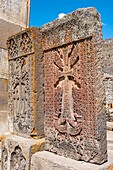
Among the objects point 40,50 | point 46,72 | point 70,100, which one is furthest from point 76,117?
point 40,50

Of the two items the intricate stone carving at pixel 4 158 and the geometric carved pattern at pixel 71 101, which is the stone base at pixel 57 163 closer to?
the geometric carved pattern at pixel 71 101

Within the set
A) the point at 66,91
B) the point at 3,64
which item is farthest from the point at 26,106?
the point at 3,64

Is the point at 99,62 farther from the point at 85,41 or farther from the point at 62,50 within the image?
the point at 62,50

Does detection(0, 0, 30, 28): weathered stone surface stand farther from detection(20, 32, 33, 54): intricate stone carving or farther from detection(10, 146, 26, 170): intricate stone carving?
detection(10, 146, 26, 170): intricate stone carving

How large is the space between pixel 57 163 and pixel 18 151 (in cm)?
56

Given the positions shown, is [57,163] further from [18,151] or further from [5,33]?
[5,33]

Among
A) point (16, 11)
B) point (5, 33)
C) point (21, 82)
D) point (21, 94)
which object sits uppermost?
point (16, 11)

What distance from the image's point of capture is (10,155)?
7.39ft

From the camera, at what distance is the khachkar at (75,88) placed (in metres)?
1.69

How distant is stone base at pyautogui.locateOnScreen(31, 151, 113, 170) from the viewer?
1.64m

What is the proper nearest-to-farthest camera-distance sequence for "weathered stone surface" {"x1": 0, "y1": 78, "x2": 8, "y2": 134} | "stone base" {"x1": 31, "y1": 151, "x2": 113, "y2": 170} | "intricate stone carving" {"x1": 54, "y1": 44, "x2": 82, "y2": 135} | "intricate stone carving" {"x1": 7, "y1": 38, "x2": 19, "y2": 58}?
"stone base" {"x1": 31, "y1": 151, "x2": 113, "y2": 170}
"intricate stone carving" {"x1": 54, "y1": 44, "x2": 82, "y2": 135}
"intricate stone carving" {"x1": 7, "y1": 38, "x2": 19, "y2": 58}
"weathered stone surface" {"x1": 0, "y1": 78, "x2": 8, "y2": 134}

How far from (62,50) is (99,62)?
41cm


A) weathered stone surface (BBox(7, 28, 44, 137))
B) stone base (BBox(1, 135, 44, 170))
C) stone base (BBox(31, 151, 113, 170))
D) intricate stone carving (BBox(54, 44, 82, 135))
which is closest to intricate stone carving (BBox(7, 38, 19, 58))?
weathered stone surface (BBox(7, 28, 44, 137))

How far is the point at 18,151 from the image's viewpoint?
7.11 feet
